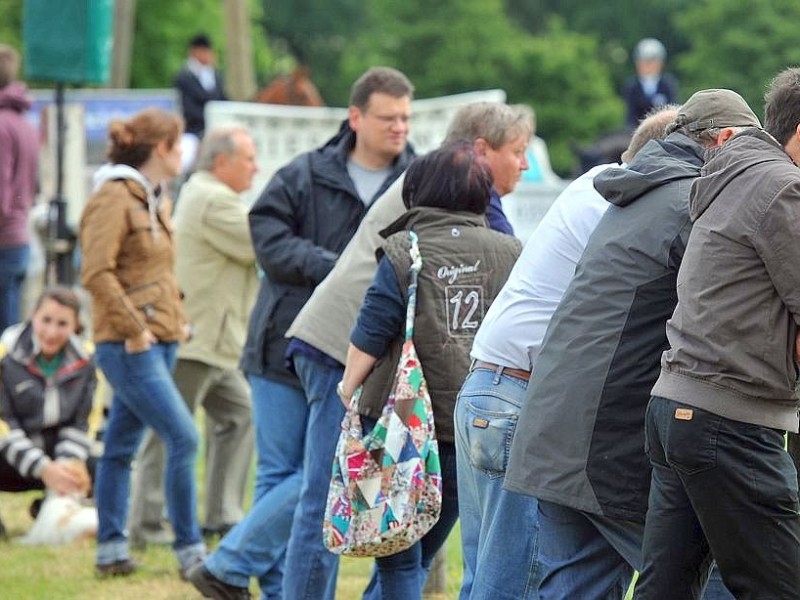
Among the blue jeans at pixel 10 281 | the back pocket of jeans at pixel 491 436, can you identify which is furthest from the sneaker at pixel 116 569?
the blue jeans at pixel 10 281

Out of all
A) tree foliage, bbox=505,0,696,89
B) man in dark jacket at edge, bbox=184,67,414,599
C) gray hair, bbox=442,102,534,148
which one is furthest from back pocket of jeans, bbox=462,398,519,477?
tree foliage, bbox=505,0,696,89

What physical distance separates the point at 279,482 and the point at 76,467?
2217mm

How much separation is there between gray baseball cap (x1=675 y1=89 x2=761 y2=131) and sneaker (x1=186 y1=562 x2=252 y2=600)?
9.10 ft

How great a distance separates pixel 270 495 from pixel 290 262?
867 mm

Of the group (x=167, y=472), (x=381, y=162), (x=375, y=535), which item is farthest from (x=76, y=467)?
(x=375, y=535)

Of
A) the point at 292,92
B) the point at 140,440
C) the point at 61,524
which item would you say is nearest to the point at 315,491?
the point at 140,440

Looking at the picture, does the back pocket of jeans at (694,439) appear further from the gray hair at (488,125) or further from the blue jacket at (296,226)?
the blue jacket at (296,226)

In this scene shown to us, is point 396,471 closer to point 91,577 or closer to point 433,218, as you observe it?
point 433,218

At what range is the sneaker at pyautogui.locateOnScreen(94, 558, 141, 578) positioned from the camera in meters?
6.96

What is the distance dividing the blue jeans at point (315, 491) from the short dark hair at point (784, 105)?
6.58 feet

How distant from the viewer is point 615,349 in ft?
13.5

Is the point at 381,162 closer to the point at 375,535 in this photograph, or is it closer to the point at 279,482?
the point at 279,482

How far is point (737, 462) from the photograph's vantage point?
3.81 meters

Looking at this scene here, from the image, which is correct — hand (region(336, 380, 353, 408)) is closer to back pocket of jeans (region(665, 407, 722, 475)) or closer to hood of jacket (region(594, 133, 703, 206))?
hood of jacket (region(594, 133, 703, 206))
